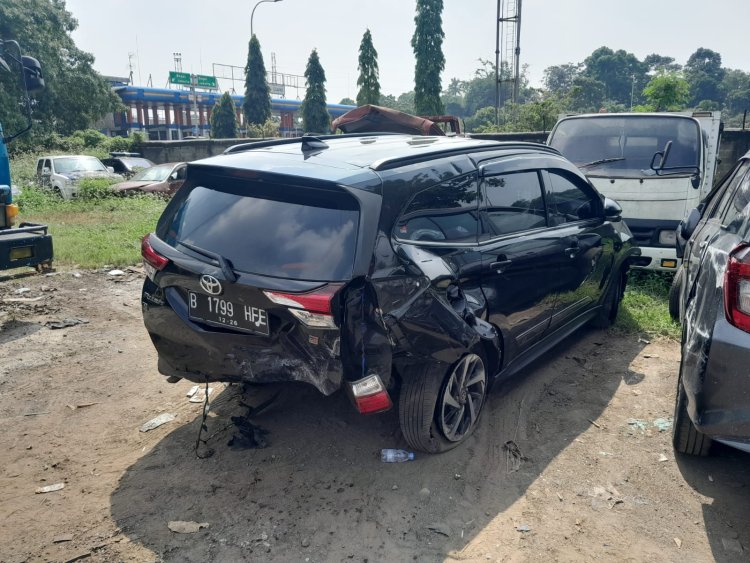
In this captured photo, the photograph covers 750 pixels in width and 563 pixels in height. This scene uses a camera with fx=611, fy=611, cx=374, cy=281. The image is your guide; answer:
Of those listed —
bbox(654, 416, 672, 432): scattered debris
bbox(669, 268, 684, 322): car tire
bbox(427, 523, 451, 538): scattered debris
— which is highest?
bbox(669, 268, 684, 322): car tire

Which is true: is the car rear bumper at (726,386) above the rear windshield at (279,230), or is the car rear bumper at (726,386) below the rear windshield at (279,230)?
below

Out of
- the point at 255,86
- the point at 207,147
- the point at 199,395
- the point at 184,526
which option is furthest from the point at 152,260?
the point at 255,86

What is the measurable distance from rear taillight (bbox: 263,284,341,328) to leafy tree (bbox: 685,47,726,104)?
3347 inches

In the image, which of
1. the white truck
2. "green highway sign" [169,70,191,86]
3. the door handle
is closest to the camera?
the door handle

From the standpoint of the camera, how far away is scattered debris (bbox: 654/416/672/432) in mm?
4027

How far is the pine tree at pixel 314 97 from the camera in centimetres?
4297

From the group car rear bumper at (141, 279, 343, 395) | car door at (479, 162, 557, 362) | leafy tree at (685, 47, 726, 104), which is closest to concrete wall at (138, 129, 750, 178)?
car door at (479, 162, 557, 362)

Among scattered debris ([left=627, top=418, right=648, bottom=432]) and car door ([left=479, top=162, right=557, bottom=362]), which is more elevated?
car door ([left=479, top=162, right=557, bottom=362])

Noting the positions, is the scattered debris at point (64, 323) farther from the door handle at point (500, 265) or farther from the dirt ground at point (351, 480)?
the door handle at point (500, 265)

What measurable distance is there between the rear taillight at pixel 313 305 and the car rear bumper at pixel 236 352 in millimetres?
57

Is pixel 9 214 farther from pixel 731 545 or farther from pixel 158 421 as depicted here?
pixel 731 545

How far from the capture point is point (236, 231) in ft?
10.8

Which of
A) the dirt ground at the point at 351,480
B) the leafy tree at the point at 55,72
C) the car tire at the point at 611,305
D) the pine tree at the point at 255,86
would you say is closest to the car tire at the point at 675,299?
the car tire at the point at 611,305

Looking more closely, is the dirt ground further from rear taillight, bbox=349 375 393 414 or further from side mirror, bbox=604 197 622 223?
side mirror, bbox=604 197 622 223
